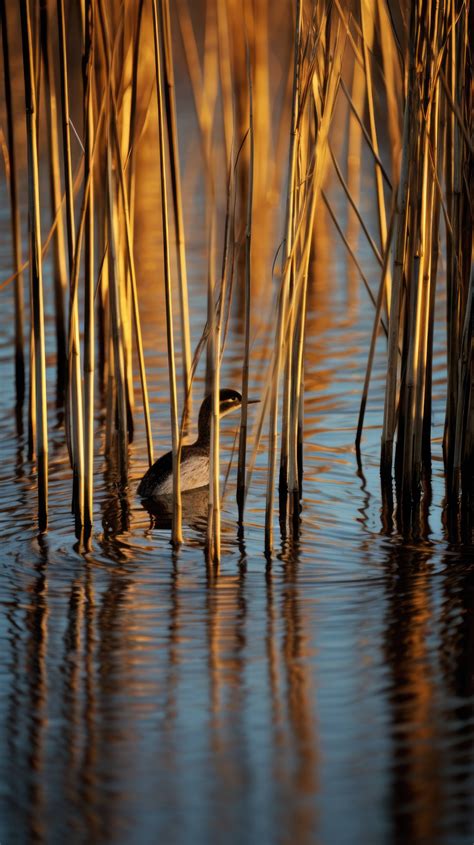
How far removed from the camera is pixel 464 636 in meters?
4.51

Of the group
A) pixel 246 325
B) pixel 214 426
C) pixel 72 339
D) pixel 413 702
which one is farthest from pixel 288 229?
pixel 413 702

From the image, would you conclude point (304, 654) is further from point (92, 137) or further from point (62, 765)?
point (92, 137)

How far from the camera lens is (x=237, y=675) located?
4266 millimetres

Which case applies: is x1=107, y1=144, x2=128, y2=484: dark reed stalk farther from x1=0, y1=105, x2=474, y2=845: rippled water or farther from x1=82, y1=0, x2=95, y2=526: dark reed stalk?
x1=0, y1=105, x2=474, y2=845: rippled water

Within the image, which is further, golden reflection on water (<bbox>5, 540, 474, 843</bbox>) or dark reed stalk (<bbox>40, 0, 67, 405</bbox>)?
dark reed stalk (<bbox>40, 0, 67, 405</bbox>)

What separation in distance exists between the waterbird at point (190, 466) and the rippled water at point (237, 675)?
130 mm

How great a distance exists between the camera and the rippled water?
343cm

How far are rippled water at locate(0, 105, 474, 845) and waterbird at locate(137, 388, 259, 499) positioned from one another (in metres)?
0.13

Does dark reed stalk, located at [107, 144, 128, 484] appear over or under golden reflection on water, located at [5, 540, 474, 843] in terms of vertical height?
over

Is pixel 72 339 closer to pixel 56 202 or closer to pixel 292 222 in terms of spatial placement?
pixel 292 222

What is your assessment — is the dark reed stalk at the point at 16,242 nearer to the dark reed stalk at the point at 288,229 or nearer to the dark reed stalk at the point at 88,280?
the dark reed stalk at the point at 88,280

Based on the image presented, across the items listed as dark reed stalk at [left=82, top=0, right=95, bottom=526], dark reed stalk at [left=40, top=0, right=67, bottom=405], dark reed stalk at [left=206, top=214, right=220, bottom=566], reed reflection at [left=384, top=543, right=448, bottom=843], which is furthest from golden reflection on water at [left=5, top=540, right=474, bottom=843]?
dark reed stalk at [left=40, top=0, right=67, bottom=405]

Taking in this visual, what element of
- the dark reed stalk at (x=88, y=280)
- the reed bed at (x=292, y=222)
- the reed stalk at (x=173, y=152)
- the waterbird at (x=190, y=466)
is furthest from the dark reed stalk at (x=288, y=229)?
the waterbird at (x=190, y=466)

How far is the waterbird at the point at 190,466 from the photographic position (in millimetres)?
6223
